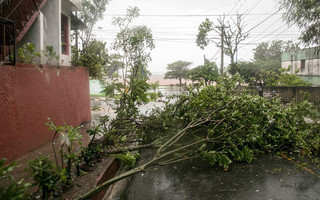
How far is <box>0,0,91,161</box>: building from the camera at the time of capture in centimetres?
517

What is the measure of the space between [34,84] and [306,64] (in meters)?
29.2

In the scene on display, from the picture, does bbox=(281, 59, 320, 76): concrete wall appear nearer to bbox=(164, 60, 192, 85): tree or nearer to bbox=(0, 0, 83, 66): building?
bbox=(0, 0, 83, 66): building

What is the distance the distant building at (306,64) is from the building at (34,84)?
71.8 ft

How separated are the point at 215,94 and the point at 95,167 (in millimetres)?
3415

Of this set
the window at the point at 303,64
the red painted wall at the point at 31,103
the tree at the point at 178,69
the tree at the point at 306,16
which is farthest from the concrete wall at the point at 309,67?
the tree at the point at 178,69

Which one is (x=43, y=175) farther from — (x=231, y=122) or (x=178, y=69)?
(x=178, y=69)

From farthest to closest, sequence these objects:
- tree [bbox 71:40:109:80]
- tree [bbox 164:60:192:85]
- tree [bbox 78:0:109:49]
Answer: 1. tree [bbox 164:60:192:85]
2. tree [bbox 78:0:109:49]
3. tree [bbox 71:40:109:80]

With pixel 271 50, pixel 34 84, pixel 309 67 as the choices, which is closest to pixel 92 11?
pixel 34 84

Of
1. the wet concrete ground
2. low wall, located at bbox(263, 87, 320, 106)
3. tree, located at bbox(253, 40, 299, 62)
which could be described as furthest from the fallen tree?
tree, located at bbox(253, 40, 299, 62)

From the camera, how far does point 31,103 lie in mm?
6055

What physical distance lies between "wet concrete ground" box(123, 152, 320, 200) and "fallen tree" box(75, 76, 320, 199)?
302 mm

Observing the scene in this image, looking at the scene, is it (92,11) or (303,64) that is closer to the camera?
(92,11)

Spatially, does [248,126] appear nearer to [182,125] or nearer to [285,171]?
[285,171]

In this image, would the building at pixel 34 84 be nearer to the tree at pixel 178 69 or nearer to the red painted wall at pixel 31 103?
the red painted wall at pixel 31 103
